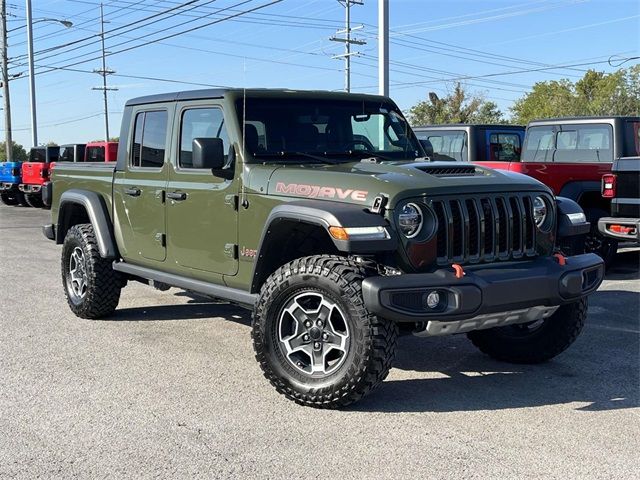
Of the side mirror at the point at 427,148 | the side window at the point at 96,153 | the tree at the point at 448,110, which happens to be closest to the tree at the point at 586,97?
the tree at the point at 448,110

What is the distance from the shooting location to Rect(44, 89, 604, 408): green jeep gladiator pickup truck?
412 centimetres

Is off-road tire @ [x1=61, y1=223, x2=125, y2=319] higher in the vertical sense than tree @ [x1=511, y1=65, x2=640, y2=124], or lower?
lower

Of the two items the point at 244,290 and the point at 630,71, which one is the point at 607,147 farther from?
the point at 630,71

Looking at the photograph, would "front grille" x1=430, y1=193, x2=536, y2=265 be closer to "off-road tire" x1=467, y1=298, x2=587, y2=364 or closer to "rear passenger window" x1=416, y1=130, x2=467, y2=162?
"off-road tire" x1=467, y1=298, x2=587, y2=364

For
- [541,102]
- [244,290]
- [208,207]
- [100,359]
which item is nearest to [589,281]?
[244,290]

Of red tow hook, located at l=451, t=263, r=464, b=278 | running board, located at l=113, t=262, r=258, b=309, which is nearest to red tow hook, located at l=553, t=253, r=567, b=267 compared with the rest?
red tow hook, located at l=451, t=263, r=464, b=278

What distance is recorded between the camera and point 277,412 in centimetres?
433

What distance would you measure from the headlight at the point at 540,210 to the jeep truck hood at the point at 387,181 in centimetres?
8

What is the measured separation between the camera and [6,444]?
387 cm

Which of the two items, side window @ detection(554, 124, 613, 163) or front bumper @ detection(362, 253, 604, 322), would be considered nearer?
front bumper @ detection(362, 253, 604, 322)

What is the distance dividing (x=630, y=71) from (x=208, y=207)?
42472 millimetres

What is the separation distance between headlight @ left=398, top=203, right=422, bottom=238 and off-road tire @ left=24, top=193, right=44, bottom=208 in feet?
68.5

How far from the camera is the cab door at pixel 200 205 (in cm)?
515

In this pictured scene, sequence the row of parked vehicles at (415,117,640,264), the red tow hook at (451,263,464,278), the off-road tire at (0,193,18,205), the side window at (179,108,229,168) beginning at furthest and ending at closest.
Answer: the off-road tire at (0,193,18,205) → the row of parked vehicles at (415,117,640,264) → the side window at (179,108,229,168) → the red tow hook at (451,263,464,278)
